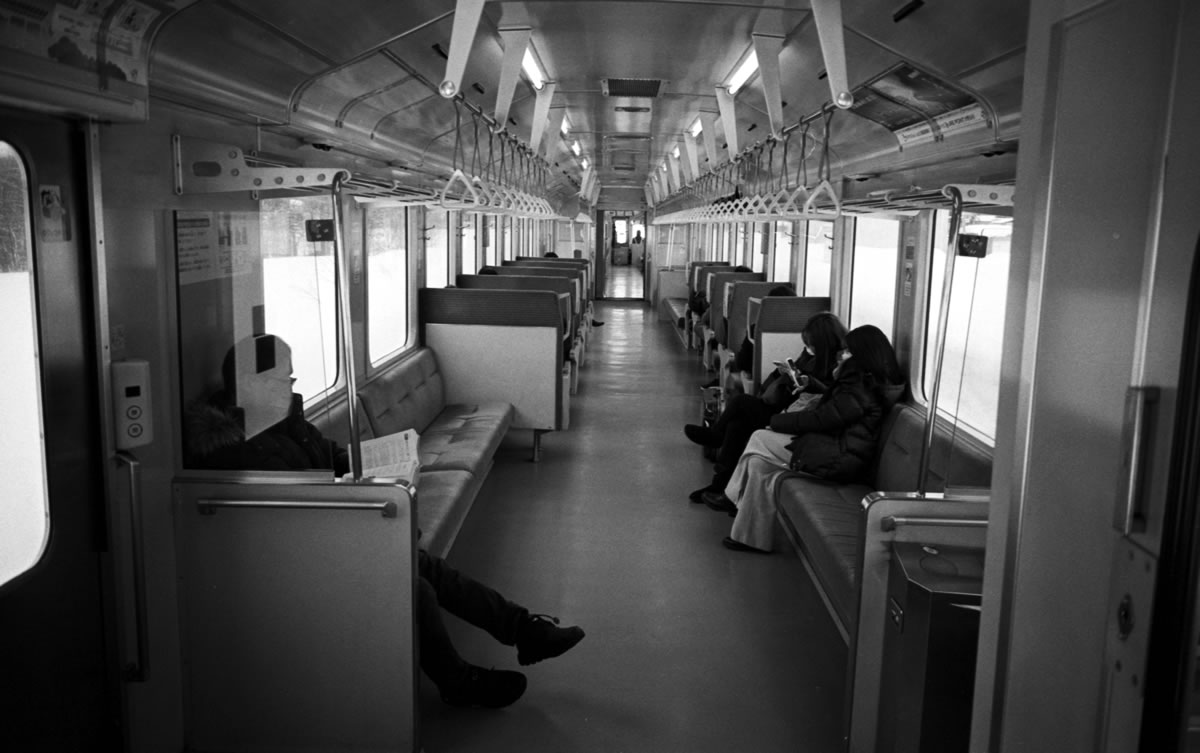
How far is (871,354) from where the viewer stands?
5.45 m

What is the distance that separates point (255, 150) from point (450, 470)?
2.08m

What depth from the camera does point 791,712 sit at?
12.5 ft

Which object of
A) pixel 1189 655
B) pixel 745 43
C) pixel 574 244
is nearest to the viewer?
pixel 1189 655

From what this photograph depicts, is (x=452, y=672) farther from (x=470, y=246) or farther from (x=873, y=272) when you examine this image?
(x=470, y=246)

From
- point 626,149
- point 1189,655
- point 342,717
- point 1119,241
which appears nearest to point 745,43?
point 342,717

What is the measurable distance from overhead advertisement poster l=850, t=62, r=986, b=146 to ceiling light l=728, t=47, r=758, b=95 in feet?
2.78

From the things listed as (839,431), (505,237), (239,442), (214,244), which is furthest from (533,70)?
(505,237)

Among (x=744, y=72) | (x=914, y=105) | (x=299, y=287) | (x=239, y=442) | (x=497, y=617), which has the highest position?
(x=744, y=72)

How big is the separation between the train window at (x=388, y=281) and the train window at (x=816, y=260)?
4411 mm

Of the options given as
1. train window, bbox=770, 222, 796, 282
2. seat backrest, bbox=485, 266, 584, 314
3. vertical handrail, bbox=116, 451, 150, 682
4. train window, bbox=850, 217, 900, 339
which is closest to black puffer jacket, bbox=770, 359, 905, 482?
train window, bbox=850, 217, 900, 339

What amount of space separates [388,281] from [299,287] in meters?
2.03

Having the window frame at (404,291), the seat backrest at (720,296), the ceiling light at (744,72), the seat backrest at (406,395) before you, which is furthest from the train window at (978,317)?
the seat backrest at (720,296)

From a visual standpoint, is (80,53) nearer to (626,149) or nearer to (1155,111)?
(1155,111)

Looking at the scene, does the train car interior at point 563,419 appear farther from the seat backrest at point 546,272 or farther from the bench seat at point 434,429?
the seat backrest at point 546,272
